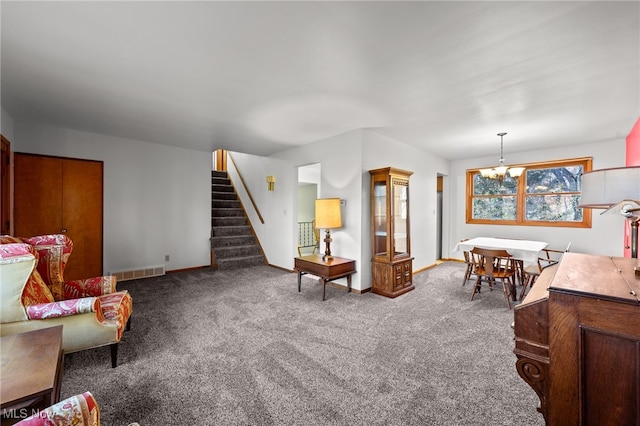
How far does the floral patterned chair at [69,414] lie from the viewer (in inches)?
30.2

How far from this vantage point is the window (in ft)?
16.1

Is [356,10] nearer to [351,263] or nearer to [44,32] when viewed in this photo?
[44,32]

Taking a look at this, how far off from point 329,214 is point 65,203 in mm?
4121

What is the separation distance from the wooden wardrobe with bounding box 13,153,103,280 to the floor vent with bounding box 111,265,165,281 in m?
0.29

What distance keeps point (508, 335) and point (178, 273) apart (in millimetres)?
5275

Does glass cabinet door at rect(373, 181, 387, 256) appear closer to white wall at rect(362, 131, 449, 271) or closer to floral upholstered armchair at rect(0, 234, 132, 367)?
white wall at rect(362, 131, 449, 271)

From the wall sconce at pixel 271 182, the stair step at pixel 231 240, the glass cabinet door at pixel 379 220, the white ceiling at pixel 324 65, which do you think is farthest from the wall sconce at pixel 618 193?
the stair step at pixel 231 240

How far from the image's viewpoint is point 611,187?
1.49 meters

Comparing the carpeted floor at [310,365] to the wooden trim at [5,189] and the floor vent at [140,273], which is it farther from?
the wooden trim at [5,189]

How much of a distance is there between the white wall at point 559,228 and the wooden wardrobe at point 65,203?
7171 millimetres

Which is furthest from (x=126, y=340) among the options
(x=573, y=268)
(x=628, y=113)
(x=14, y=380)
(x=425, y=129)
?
(x=628, y=113)

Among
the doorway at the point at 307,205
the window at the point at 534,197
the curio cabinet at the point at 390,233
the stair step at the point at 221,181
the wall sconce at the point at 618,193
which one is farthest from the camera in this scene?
the stair step at the point at 221,181

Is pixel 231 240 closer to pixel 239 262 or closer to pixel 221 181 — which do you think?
pixel 239 262

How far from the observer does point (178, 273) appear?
16.8ft
